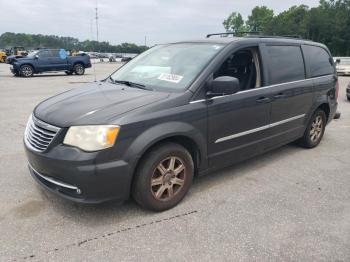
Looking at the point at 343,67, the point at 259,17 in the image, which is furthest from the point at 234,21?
the point at 343,67

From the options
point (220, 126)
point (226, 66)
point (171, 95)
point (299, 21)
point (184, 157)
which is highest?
point (299, 21)

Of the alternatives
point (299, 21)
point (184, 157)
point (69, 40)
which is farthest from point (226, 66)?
point (69, 40)

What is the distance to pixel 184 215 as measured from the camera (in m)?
3.43

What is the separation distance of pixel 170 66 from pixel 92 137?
58.9 inches

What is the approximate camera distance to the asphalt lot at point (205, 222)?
2.82 metres

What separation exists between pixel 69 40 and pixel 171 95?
312 feet

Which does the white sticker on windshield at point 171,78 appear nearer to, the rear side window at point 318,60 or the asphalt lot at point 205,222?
the asphalt lot at point 205,222

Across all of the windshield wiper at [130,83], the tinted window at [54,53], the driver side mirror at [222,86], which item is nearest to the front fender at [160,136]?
the driver side mirror at [222,86]

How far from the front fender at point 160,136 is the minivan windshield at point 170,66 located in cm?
45

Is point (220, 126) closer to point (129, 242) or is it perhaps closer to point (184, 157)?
point (184, 157)

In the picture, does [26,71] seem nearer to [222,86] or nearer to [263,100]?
[263,100]

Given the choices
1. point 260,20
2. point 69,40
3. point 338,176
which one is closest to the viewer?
point 338,176

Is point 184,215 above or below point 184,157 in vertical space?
below

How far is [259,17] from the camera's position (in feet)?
332
